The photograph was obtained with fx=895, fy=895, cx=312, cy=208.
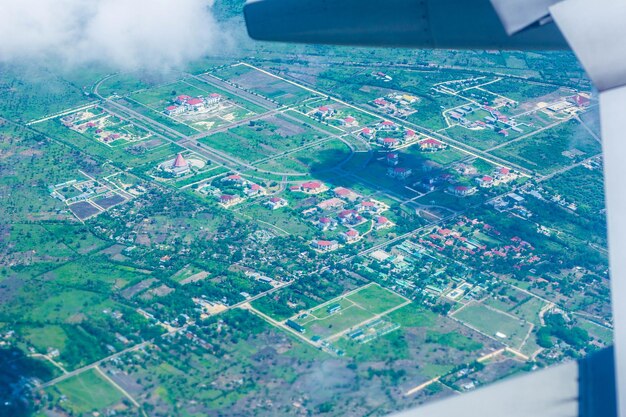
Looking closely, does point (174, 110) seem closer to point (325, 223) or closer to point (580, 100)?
point (325, 223)

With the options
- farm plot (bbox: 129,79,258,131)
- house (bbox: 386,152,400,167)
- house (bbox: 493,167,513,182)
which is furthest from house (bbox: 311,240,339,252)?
farm plot (bbox: 129,79,258,131)

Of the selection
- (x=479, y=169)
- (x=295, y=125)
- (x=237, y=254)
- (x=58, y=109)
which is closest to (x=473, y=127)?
(x=479, y=169)

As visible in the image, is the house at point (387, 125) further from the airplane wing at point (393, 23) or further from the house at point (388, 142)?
the airplane wing at point (393, 23)

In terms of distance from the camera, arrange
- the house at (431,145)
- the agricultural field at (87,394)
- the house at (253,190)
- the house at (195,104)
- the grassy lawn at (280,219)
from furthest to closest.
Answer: the house at (195,104) → the house at (431,145) → the house at (253,190) → the grassy lawn at (280,219) → the agricultural field at (87,394)

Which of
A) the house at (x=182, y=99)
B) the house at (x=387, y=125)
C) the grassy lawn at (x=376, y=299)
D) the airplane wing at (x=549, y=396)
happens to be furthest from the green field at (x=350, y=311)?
the airplane wing at (x=549, y=396)

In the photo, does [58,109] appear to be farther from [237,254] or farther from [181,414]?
[181,414]

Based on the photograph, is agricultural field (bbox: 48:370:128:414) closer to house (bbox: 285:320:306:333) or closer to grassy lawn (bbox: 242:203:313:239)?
house (bbox: 285:320:306:333)

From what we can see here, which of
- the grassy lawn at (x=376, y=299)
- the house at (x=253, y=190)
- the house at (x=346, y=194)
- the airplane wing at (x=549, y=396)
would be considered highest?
the airplane wing at (x=549, y=396)
